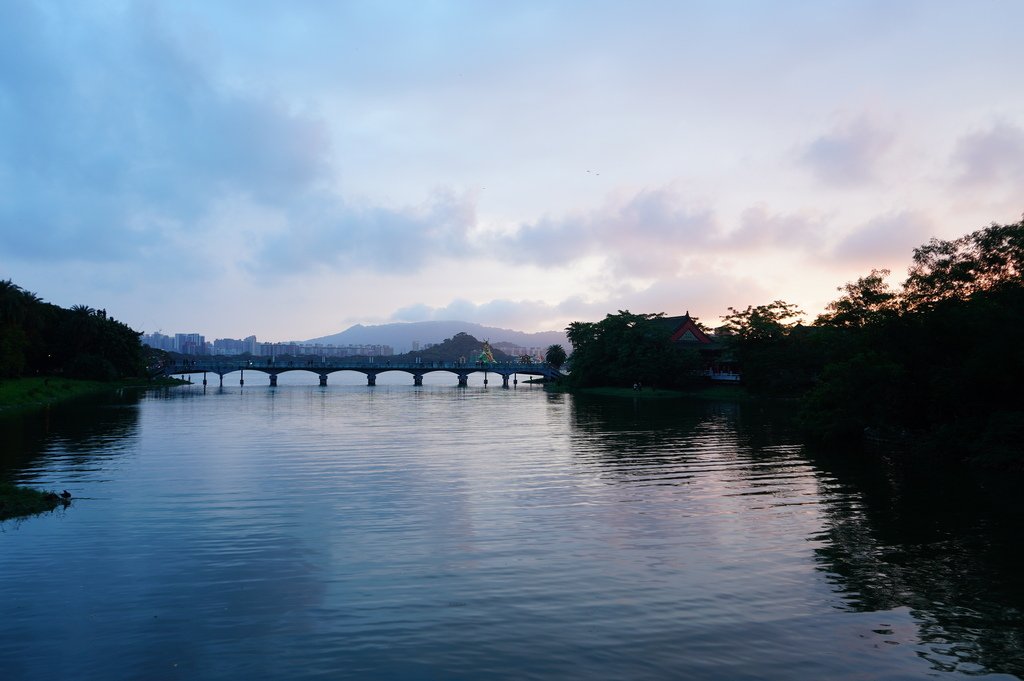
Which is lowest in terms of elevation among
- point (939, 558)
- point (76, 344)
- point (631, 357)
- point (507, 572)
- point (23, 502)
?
point (939, 558)

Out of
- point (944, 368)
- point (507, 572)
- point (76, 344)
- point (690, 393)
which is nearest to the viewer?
point (507, 572)

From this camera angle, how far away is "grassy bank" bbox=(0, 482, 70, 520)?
24.5m

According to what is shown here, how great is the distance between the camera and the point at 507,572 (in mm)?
18719

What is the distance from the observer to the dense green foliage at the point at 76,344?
112688mm

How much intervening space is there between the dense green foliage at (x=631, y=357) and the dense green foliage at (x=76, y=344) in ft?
304

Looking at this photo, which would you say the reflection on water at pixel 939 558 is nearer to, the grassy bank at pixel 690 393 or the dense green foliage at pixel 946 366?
the dense green foliage at pixel 946 366

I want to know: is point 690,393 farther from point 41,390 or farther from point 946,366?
point 41,390

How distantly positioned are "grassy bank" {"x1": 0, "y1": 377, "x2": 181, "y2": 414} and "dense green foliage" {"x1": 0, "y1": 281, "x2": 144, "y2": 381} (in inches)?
122

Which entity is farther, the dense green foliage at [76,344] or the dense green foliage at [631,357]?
the dense green foliage at [631,357]

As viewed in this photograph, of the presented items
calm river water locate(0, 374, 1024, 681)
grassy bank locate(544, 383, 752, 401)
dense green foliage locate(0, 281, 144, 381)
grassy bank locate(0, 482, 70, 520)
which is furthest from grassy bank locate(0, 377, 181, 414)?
grassy bank locate(544, 383, 752, 401)

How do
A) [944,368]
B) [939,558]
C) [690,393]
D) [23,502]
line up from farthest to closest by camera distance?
1. [690,393]
2. [944,368]
3. [23,502]
4. [939,558]

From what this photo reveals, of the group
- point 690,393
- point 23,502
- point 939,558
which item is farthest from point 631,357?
point 23,502

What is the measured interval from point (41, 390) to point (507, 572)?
9722cm

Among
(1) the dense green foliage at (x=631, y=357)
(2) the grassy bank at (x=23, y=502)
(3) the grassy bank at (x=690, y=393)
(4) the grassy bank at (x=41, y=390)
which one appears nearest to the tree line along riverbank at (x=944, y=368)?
(2) the grassy bank at (x=23, y=502)
